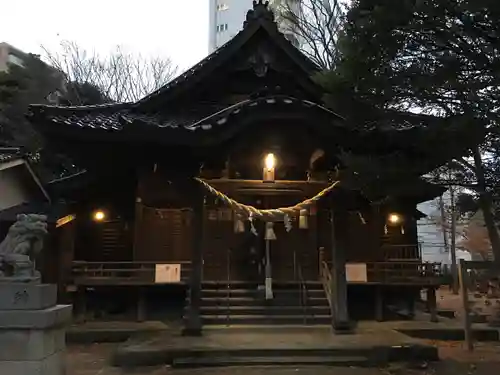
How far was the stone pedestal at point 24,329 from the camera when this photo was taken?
5.14 meters

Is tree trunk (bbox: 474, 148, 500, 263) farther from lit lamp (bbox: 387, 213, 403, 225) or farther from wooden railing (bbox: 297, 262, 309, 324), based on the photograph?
lit lamp (bbox: 387, 213, 403, 225)

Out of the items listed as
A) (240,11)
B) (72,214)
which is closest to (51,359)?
(72,214)

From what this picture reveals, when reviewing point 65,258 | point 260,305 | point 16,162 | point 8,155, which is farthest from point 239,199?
point 8,155

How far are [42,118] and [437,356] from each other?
29.6 feet

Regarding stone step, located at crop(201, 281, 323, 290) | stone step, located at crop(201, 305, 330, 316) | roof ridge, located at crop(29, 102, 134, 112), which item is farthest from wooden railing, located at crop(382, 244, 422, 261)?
roof ridge, located at crop(29, 102, 134, 112)

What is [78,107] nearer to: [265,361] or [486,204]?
[265,361]

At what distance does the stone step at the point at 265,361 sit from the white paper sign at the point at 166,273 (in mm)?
3693

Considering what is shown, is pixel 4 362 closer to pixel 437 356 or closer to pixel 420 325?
pixel 437 356

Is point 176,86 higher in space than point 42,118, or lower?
higher

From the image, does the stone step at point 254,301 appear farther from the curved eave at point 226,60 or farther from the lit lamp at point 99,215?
the curved eave at point 226,60

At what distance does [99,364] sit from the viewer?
8.30 meters

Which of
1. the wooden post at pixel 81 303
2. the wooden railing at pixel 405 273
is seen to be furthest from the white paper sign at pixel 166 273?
the wooden railing at pixel 405 273

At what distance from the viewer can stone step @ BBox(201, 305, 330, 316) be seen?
10.7 metres

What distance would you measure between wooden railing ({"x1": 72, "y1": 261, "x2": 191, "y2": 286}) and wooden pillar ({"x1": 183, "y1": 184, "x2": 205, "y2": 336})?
180 centimetres
